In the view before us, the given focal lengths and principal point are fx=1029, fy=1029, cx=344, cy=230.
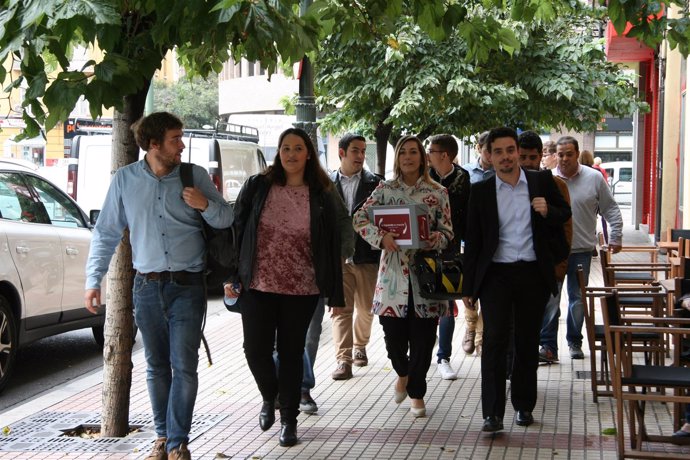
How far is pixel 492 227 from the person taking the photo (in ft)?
21.8

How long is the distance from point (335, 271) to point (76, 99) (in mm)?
2198

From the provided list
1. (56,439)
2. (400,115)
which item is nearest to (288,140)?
(56,439)

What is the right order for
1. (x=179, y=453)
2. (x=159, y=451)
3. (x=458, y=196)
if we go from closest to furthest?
→ (x=179, y=453) → (x=159, y=451) → (x=458, y=196)

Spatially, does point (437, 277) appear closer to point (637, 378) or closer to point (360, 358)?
point (637, 378)

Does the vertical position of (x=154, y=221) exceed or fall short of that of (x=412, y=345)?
it exceeds it

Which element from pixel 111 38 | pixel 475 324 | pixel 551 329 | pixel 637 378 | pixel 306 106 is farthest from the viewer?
pixel 306 106

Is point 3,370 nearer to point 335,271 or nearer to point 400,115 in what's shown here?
point 335,271

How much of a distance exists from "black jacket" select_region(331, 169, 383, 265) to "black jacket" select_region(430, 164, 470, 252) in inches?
21.8

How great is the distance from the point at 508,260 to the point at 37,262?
4659 millimetres

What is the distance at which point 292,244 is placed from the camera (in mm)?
6438

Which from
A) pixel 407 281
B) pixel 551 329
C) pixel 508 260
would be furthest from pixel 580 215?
pixel 508 260

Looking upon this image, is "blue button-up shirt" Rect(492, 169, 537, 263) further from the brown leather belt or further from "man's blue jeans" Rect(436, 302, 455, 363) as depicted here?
"man's blue jeans" Rect(436, 302, 455, 363)

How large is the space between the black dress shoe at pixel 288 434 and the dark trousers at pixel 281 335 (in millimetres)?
33

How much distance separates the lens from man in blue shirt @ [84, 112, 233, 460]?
19.1ft
